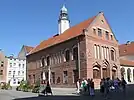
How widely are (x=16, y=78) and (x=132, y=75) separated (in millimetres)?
40316

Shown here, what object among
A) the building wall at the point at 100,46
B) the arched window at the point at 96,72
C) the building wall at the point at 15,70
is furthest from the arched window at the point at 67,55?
the building wall at the point at 15,70

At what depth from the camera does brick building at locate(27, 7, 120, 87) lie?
1508 inches

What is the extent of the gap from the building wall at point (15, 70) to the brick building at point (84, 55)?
105ft

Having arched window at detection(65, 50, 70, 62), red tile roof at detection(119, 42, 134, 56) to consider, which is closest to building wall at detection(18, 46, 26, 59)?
red tile roof at detection(119, 42, 134, 56)

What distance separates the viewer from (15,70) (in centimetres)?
7962

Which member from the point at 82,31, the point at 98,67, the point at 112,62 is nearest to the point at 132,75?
the point at 112,62

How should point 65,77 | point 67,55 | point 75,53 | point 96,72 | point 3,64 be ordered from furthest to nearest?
1. point 3,64
2. point 65,77
3. point 67,55
4. point 75,53
5. point 96,72

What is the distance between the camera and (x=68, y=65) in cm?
4128

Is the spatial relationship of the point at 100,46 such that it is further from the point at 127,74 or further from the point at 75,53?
the point at 127,74

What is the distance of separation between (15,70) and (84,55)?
4674 cm

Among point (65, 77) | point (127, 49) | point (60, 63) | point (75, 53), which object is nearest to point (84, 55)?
point (75, 53)

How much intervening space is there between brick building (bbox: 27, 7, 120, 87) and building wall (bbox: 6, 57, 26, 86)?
1254 inches

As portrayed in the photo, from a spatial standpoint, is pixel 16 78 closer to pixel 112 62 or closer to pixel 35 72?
pixel 35 72

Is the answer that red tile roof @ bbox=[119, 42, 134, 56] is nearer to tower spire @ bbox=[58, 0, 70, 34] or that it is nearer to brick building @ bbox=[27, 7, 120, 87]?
tower spire @ bbox=[58, 0, 70, 34]
